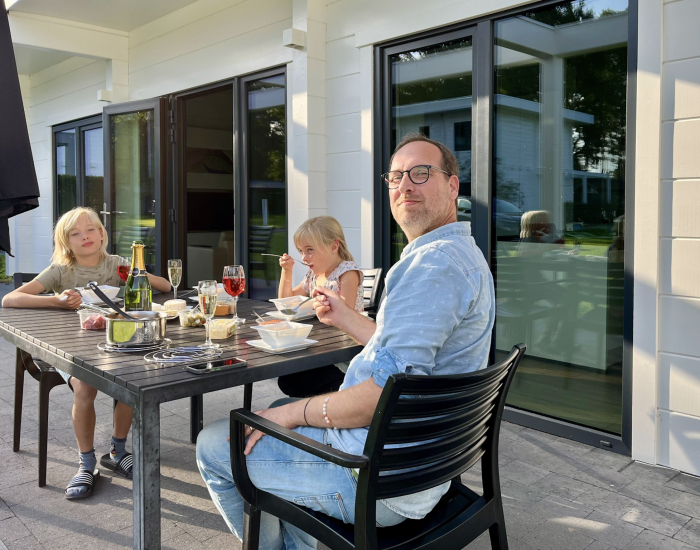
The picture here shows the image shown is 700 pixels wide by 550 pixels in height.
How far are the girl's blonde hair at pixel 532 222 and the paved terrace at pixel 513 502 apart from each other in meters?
1.10

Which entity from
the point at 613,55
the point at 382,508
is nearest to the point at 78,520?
the point at 382,508

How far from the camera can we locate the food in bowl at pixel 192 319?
7.86 ft

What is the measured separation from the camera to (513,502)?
8.30 feet

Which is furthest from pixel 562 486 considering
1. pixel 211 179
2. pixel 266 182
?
pixel 211 179

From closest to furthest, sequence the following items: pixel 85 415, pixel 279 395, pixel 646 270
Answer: pixel 85 415
pixel 646 270
pixel 279 395

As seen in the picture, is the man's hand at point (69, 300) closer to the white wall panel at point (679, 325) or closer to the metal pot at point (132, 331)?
the metal pot at point (132, 331)

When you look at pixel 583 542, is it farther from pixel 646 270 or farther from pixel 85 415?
pixel 85 415

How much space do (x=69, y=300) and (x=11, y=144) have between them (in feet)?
2.43

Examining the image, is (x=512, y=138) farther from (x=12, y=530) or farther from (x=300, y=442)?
(x=12, y=530)

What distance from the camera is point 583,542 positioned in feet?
7.27

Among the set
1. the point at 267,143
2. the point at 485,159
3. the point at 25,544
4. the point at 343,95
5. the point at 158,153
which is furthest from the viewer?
the point at 158,153

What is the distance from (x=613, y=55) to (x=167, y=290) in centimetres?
252

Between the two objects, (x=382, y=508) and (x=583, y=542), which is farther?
(x=583, y=542)

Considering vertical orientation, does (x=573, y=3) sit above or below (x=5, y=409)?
above
